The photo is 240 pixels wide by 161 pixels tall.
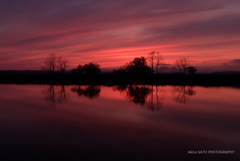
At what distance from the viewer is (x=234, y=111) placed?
13383mm

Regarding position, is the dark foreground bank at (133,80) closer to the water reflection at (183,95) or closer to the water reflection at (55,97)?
the water reflection at (183,95)

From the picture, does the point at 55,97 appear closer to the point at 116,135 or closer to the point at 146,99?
the point at 146,99

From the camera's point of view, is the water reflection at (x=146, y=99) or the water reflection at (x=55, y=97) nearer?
the water reflection at (x=146, y=99)

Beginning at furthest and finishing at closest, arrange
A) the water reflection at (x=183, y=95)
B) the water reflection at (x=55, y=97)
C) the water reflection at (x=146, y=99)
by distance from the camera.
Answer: the water reflection at (x=183, y=95) < the water reflection at (x=55, y=97) < the water reflection at (x=146, y=99)

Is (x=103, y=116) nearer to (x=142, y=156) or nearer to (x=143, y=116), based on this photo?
(x=143, y=116)

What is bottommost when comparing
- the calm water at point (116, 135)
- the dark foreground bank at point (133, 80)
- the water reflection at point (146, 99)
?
the calm water at point (116, 135)

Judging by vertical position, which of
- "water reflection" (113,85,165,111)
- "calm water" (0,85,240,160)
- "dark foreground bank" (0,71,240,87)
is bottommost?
"calm water" (0,85,240,160)

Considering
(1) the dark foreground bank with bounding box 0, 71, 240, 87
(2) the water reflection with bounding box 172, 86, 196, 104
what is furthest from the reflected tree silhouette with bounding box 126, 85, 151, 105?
(1) the dark foreground bank with bounding box 0, 71, 240, 87

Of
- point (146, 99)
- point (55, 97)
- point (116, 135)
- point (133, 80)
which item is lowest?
point (116, 135)

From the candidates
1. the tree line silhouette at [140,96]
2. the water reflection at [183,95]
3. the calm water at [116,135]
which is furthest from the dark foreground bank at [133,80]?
the calm water at [116,135]

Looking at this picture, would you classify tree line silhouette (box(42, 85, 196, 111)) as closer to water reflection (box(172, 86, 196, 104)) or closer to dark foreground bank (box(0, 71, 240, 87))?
water reflection (box(172, 86, 196, 104))

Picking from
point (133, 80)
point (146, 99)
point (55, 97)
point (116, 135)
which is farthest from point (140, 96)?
point (133, 80)

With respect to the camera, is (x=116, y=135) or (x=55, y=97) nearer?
(x=116, y=135)

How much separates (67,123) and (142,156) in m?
5.54
